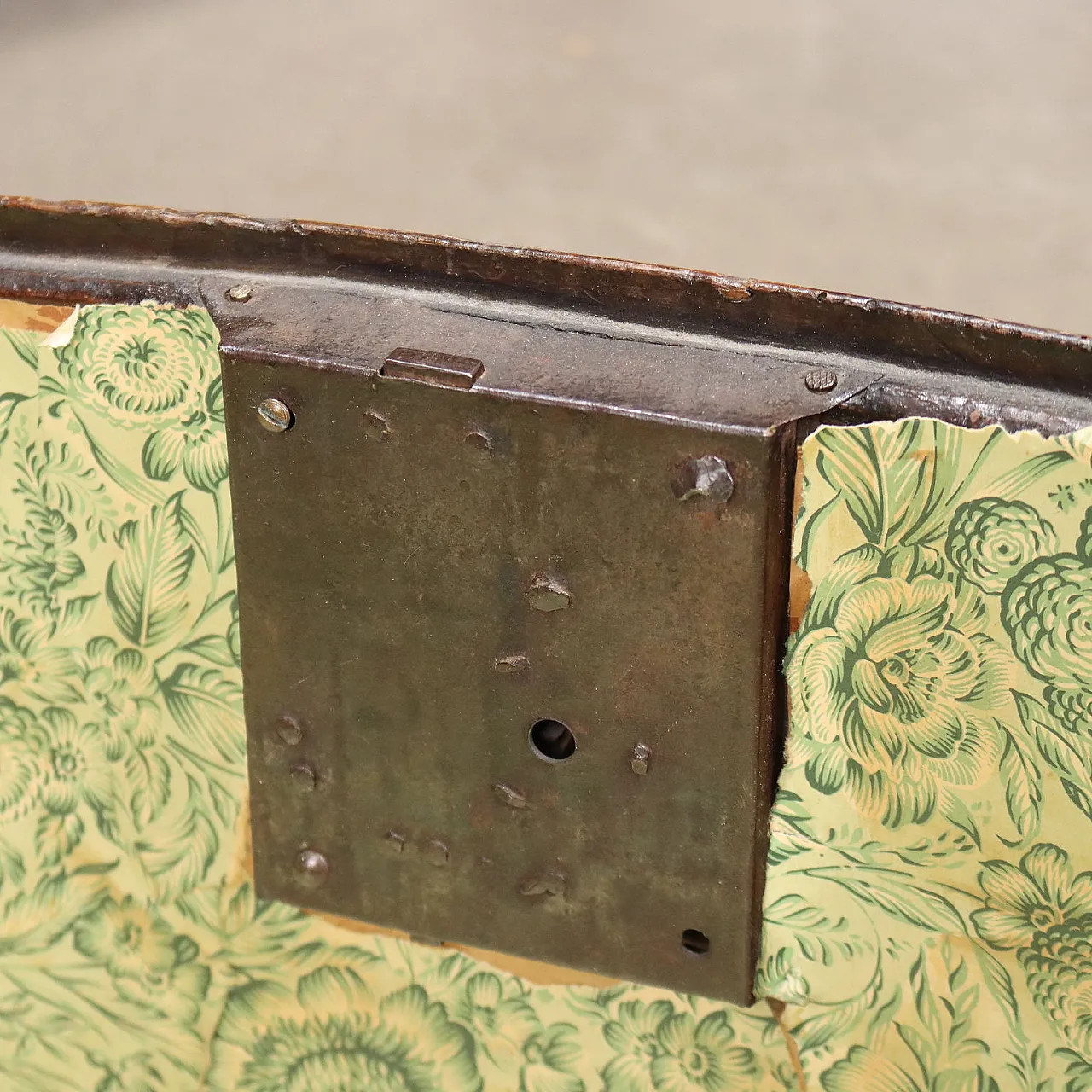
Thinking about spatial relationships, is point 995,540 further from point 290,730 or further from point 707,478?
point 290,730

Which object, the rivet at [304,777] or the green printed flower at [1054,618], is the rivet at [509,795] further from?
the green printed flower at [1054,618]

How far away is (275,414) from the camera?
1.64 feet

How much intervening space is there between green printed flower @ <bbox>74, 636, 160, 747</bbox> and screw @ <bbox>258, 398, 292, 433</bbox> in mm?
145

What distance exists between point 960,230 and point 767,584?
0.43 meters

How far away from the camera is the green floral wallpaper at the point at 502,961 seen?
48 cm

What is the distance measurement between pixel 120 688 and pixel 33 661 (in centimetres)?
4

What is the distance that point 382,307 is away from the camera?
0.52m

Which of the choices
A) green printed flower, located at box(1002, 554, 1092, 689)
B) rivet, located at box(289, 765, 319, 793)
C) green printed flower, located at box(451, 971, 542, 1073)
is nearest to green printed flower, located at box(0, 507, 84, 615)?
rivet, located at box(289, 765, 319, 793)

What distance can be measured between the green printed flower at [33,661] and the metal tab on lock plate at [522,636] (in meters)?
0.09

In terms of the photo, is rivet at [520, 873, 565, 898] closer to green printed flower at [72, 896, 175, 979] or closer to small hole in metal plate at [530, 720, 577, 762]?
small hole in metal plate at [530, 720, 577, 762]

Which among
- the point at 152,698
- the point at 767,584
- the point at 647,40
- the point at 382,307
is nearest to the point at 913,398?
the point at 767,584

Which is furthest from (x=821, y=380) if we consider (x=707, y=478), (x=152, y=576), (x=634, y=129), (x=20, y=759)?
(x=634, y=129)

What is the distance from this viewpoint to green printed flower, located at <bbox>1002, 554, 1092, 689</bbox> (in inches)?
18.3

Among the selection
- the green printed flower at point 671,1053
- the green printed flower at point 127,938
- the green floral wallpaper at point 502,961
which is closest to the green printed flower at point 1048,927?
the green floral wallpaper at point 502,961
